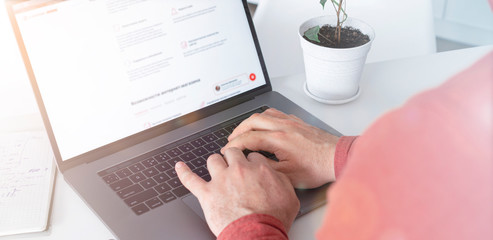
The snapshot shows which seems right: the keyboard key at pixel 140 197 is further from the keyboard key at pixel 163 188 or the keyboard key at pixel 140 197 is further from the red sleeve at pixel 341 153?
the red sleeve at pixel 341 153

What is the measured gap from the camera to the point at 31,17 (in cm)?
91

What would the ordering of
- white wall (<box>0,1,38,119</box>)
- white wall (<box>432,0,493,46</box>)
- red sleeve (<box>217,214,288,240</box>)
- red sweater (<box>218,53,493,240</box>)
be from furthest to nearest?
1. white wall (<box>432,0,493,46</box>)
2. white wall (<box>0,1,38,119</box>)
3. red sleeve (<box>217,214,288,240</box>)
4. red sweater (<box>218,53,493,240</box>)

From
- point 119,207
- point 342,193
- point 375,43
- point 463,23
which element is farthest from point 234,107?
point 463,23

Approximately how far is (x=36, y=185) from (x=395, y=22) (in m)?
1.01

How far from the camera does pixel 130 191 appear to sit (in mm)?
899

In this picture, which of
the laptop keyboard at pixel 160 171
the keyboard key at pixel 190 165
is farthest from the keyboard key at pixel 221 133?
the keyboard key at pixel 190 165

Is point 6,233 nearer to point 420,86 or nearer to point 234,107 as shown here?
point 234,107

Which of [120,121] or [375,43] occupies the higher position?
[120,121]

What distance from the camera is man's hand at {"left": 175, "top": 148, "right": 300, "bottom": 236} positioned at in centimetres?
76

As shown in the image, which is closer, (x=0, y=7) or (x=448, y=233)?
(x=448, y=233)

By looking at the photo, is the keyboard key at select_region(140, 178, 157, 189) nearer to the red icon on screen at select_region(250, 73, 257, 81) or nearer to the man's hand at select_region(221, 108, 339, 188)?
the man's hand at select_region(221, 108, 339, 188)

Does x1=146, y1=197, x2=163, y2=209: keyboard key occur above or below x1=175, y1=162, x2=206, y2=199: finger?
below

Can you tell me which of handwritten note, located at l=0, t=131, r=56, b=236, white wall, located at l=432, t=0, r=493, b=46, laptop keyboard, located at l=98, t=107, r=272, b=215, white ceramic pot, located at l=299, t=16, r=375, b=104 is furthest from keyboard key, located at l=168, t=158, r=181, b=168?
white wall, located at l=432, t=0, r=493, b=46

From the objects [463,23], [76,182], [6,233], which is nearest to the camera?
[6,233]
